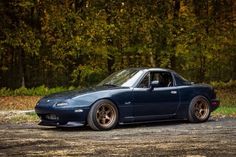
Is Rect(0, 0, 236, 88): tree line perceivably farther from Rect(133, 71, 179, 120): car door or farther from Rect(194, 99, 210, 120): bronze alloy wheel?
Rect(133, 71, 179, 120): car door

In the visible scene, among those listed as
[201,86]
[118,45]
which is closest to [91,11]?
[118,45]

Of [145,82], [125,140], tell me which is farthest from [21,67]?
[125,140]

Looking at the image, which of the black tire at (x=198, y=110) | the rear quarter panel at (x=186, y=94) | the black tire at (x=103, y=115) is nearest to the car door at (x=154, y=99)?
the rear quarter panel at (x=186, y=94)

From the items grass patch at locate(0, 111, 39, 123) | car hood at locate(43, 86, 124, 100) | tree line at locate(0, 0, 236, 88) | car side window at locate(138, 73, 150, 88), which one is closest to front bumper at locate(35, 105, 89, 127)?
car hood at locate(43, 86, 124, 100)

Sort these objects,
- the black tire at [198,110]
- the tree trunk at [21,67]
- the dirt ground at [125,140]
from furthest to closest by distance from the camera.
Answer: the tree trunk at [21,67], the black tire at [198,110], the dirt ground at [125,140]

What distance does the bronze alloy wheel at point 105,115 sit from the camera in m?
12.7

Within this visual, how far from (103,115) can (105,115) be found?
2.1 inches

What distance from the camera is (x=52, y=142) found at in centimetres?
1012

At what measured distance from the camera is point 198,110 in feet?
47.5

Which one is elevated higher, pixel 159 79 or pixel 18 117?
pixel 159 79

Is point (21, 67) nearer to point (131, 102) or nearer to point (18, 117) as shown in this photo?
point (18, 117)

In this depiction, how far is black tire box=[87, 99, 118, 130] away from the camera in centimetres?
1256

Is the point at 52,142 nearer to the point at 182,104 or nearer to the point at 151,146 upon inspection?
the point at 151,146

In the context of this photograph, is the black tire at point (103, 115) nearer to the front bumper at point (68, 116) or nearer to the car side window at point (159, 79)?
the front bumper at point (68, 116)
